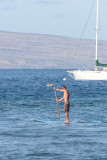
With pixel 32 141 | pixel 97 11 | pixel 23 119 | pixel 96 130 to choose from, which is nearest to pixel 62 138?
pixel 32 141

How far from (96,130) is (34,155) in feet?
22.3

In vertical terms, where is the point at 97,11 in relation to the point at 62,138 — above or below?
above

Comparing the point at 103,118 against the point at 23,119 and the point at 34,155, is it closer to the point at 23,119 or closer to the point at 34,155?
the point at 23,119

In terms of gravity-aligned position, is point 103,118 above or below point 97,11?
below

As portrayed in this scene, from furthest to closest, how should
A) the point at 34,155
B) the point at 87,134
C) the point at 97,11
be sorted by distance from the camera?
the point at 97,11 → the point at 87,134 → the point at 34,155

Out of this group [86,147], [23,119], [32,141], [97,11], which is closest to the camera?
[86,147]

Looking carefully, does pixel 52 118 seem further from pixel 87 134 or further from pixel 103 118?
pixel 87 134

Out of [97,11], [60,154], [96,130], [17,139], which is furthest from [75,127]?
[97,11]

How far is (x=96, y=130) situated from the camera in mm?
23750

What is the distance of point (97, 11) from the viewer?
339ft

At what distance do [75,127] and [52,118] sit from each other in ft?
19.2

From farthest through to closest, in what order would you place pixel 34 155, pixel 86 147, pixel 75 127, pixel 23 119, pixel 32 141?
pixel 23 119, pixel 75 127, pixel 32 141, pixel 86 147, pixel 34 155

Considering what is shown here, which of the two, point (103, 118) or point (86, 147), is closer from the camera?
point (86, 147)

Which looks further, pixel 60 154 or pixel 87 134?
pixel 87 134
